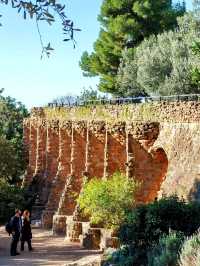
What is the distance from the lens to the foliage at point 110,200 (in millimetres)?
23938

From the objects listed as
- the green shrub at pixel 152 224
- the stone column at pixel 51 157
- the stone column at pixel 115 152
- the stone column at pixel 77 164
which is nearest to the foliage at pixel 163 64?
the stone column at pixel 77 164

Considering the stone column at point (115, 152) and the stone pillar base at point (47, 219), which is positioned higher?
the stone column at point (115, 152)

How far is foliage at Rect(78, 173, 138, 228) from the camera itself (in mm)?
23938

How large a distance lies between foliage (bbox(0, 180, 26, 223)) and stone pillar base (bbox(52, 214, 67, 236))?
6.70 feet

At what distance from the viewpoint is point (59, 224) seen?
3042cm

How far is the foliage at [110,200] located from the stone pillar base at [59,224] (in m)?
5.20

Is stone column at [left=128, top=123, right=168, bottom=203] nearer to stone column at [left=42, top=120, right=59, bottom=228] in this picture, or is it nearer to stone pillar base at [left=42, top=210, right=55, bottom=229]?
stone pillar base at [left=42, top=210, right=55, bottom=229]

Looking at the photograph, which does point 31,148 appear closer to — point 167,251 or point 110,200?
point 110,200

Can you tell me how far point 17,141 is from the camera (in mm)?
44938

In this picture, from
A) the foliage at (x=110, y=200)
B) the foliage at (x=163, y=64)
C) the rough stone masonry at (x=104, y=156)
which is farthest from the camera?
the foliage at (x=163, y=64)

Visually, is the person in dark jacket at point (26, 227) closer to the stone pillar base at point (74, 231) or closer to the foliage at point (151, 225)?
the stone pillar base at point (74, 231)

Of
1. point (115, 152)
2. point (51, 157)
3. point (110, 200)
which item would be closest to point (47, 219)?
point (51, 157)

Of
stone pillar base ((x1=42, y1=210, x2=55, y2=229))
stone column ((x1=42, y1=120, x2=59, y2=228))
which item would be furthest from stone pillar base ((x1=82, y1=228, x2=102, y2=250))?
stone column ((x1=42, y1=120, x2=59, y2=228))

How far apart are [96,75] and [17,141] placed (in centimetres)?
689
